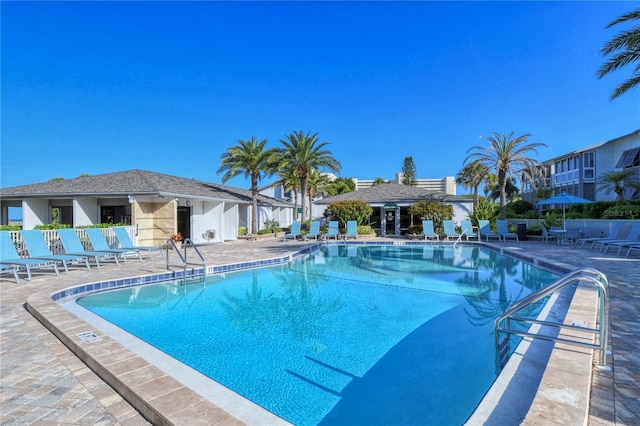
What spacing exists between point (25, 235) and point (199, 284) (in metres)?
5.33

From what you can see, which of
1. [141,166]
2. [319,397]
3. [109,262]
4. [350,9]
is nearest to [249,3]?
[350,9]

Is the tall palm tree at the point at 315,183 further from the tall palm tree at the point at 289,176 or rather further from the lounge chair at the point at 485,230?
the lounge chair at the point at 485,230

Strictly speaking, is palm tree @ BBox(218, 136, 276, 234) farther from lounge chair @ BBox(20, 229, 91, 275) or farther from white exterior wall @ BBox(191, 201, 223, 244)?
lounge chair @ BBox(20, 229, 91, 275)

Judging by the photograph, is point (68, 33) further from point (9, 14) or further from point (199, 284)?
point (199, 284)

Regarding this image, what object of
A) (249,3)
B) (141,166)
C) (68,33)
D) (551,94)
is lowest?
(141,166)

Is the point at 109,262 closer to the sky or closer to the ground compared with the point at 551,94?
closer to the ground

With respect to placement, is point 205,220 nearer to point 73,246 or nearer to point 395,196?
Result: point 73,246

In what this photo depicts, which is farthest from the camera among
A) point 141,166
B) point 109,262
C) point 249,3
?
point 141,166

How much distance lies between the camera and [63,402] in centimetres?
284

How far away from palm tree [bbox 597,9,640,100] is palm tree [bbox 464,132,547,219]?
30.3ft

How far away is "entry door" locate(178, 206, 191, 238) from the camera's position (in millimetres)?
20438

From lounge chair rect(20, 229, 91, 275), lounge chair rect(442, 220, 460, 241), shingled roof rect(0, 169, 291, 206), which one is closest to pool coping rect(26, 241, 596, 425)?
lounge chair rect(20, 229, 91, 275)

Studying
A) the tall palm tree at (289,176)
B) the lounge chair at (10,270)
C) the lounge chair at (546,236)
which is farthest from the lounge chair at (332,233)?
the lounge chair at (10,270)

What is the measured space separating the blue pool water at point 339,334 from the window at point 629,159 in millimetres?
25058
